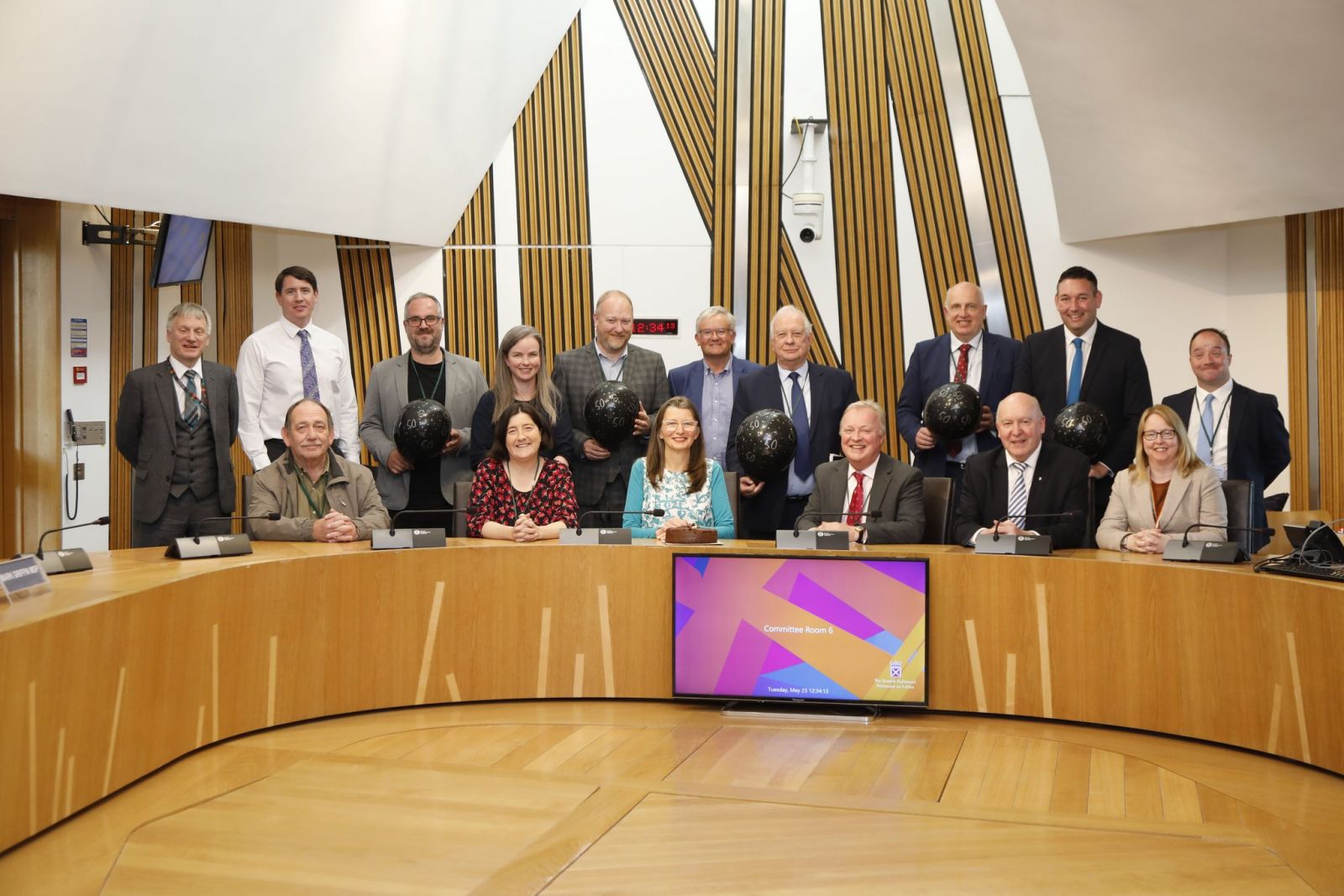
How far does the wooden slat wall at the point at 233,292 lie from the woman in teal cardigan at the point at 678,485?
148 inches

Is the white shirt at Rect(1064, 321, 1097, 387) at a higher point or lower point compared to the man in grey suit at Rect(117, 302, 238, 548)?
higher

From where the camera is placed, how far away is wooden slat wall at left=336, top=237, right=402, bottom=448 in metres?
7.86

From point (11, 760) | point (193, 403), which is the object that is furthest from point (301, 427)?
point (11, 760)

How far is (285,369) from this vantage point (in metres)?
5.78

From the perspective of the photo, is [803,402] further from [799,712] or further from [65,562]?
[65,562]

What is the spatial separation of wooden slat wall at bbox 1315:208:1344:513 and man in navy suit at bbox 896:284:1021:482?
80.2 inches

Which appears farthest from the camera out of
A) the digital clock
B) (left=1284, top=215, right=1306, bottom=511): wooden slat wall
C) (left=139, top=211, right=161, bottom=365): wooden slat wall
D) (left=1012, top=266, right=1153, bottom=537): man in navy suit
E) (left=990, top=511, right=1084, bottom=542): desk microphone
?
the digital clock

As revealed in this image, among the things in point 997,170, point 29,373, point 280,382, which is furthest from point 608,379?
point 29,373

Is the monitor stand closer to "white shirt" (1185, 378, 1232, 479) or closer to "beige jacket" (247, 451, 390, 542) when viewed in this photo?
"beige jacket" (247, 451, 390, 542)

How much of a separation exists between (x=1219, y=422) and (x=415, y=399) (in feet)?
12.0

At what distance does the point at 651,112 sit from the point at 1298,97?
12.4ft

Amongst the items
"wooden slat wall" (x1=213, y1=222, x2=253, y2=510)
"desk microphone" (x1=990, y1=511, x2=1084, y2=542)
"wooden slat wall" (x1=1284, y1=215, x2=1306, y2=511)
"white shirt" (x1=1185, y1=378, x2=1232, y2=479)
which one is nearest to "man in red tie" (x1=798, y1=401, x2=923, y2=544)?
"desk microphone" (x1=990, y1=511, x2=1084, y2=542)

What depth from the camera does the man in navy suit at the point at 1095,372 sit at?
556 cm

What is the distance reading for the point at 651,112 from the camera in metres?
7.76
